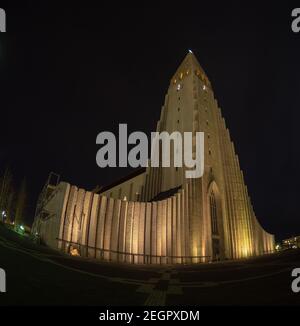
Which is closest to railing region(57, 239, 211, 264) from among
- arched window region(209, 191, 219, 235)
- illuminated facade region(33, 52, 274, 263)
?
illuminated facade region(33, 52, 274, 263)

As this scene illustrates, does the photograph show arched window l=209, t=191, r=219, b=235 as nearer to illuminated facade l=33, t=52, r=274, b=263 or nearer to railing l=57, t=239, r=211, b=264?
illuminated facade l=33, t=52, r=274, b=263

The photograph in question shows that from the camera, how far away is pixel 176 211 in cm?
2592

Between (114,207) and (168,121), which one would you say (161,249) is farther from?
(168,121)

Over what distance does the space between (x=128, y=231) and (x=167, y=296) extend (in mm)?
16713

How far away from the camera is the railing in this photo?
18.3m

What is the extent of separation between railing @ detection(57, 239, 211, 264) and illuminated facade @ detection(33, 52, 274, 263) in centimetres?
7

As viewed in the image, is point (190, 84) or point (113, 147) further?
point (190, 84)

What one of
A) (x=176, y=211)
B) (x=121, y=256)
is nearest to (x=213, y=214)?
(x=176, y=211)

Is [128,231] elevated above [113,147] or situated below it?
below

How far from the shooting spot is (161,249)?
2441 cm

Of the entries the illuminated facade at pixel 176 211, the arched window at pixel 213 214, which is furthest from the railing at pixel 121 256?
the arched window at pixel 213 214
